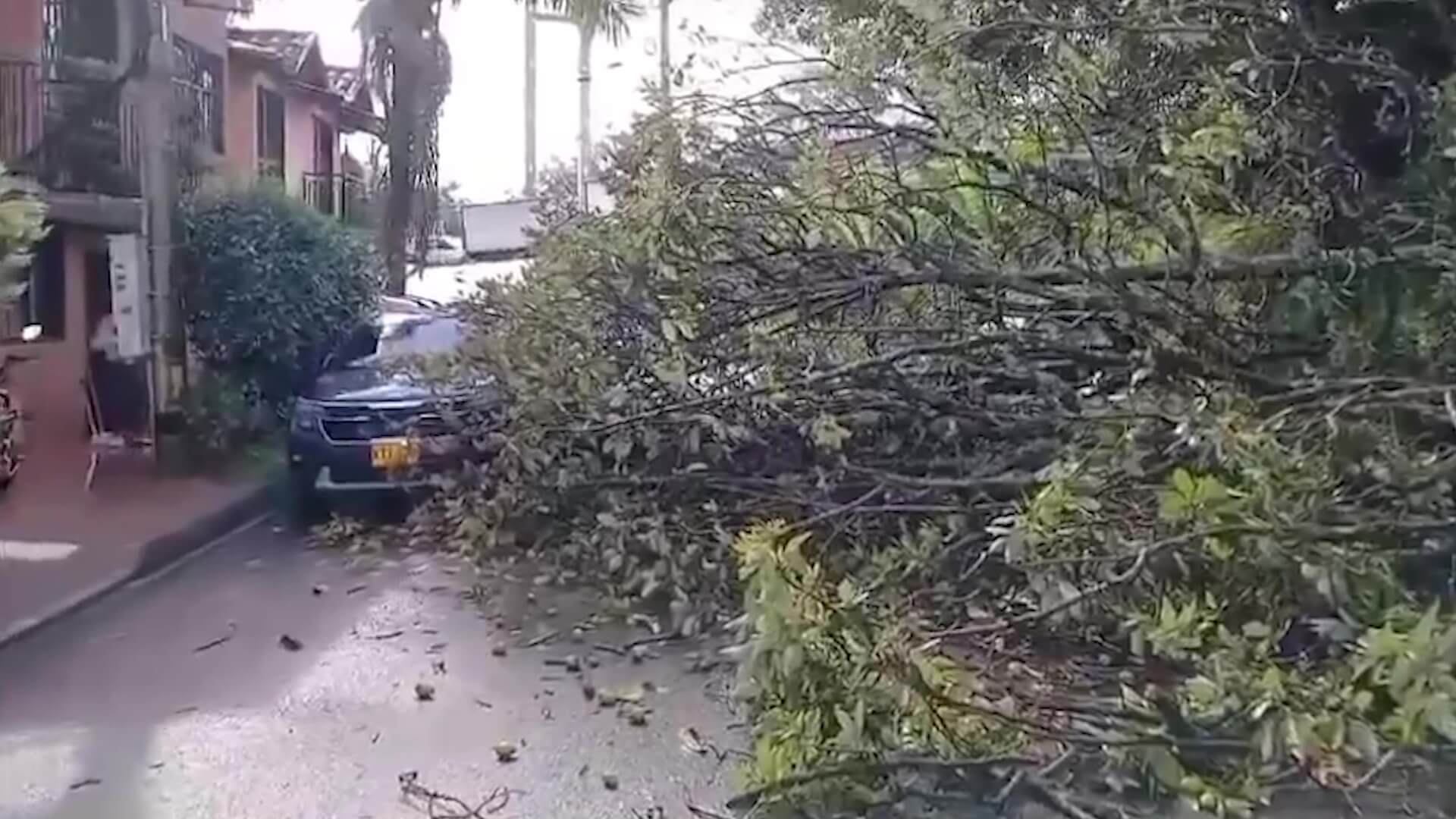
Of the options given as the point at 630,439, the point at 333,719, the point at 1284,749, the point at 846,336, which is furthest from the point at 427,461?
the point at 1284,749

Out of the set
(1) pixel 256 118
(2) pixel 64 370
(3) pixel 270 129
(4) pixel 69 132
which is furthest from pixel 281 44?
(2) pixel 64 370

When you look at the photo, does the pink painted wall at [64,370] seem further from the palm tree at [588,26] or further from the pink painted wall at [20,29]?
the palm tree at [588,26]

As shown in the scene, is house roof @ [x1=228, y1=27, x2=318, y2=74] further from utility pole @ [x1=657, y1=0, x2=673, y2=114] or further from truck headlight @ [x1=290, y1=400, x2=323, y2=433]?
utility pole @ [x1=657, y1=0, x2=673, y2=114]

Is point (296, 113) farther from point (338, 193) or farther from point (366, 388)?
point (366, 388)

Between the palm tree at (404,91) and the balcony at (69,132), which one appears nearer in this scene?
the balcony at (69,132)

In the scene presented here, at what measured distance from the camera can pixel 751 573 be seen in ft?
11.1

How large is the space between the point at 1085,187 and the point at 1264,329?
2.59 feet

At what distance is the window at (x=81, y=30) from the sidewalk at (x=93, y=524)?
425cm

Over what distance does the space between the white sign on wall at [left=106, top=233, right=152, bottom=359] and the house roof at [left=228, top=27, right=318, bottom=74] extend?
34.4ft

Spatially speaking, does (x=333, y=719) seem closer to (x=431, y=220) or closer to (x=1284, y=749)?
(x=1284, y=749)

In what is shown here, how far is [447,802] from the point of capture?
5.31 metres

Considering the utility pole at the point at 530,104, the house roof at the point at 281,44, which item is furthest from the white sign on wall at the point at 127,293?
the utility pole at the point at 530,104

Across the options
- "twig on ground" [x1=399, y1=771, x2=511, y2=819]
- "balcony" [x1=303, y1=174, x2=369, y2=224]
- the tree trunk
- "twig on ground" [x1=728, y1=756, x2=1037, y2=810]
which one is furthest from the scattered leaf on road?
"balcony" [x1=303, y1=174, x2=369, y2=224]

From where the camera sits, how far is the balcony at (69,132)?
14164mm
